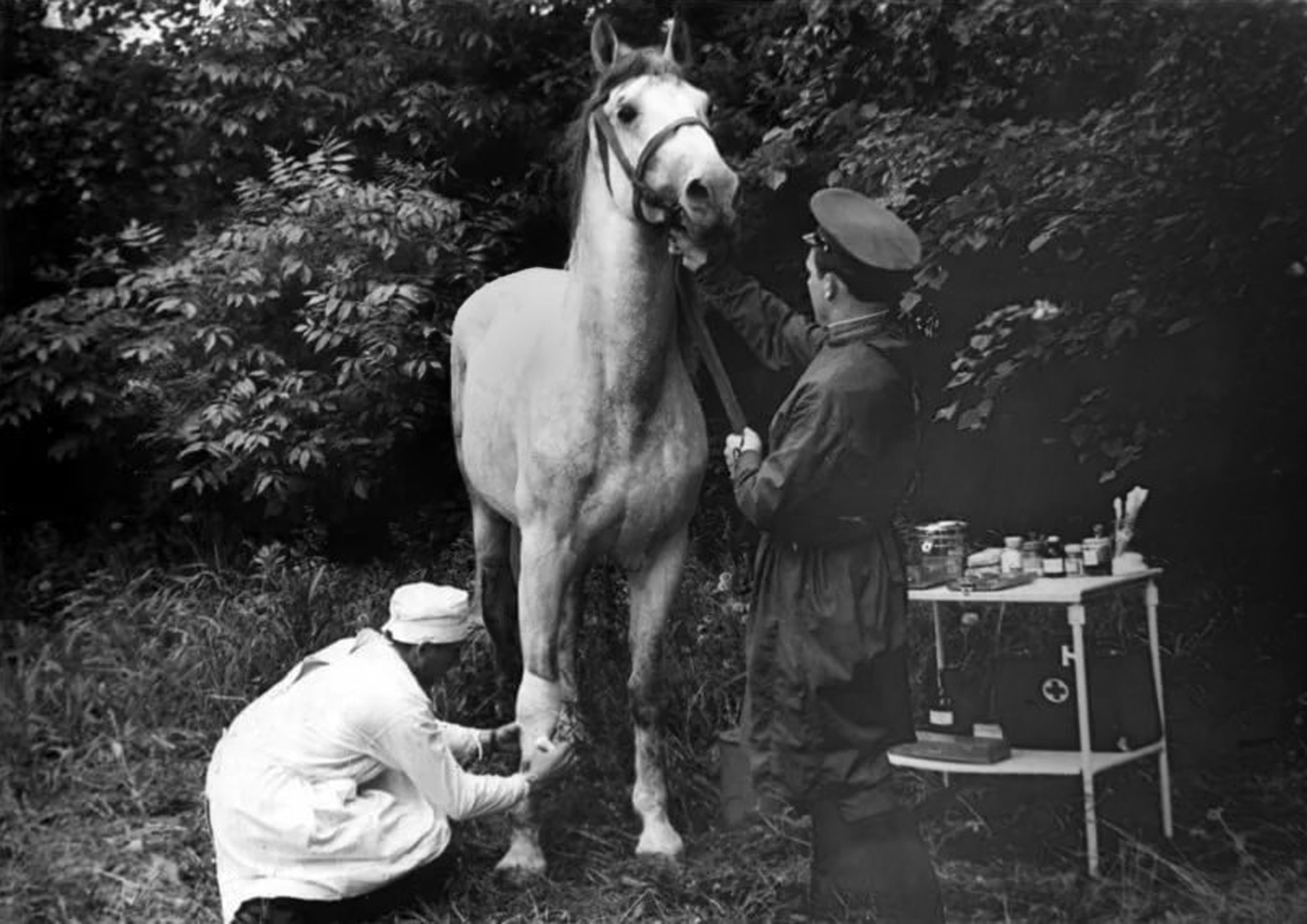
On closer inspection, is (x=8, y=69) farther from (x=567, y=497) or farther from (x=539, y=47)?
(x=567, y=497)

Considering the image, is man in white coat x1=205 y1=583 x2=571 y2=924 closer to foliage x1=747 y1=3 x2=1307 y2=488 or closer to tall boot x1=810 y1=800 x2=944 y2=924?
tall boot x1=810 y1=800 x2=944 y2=924

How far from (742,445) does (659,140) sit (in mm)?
740

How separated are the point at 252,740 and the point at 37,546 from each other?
1.44 m

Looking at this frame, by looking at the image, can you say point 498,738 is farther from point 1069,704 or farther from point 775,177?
point 775,177

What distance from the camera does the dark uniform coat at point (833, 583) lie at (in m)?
2.82

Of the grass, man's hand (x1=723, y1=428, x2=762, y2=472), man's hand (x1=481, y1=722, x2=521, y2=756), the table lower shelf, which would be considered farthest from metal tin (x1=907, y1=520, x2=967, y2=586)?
man's hand (x1=481, y1=722, x2=521, y2=756)

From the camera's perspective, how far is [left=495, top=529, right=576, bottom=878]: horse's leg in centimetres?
339

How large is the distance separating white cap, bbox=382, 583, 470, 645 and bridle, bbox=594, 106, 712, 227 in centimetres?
103

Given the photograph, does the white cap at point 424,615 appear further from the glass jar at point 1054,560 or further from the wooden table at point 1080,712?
the glass jar at point 1054,560

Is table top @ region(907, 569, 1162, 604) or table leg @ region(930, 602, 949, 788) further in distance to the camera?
table leg @ region(930, 602, 949, 788)

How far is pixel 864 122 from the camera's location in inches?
163

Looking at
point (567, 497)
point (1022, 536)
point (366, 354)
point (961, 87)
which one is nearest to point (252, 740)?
point (567, 497)

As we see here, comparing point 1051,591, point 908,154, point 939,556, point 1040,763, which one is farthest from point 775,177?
point 1040,763

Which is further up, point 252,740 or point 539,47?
point 539,47
